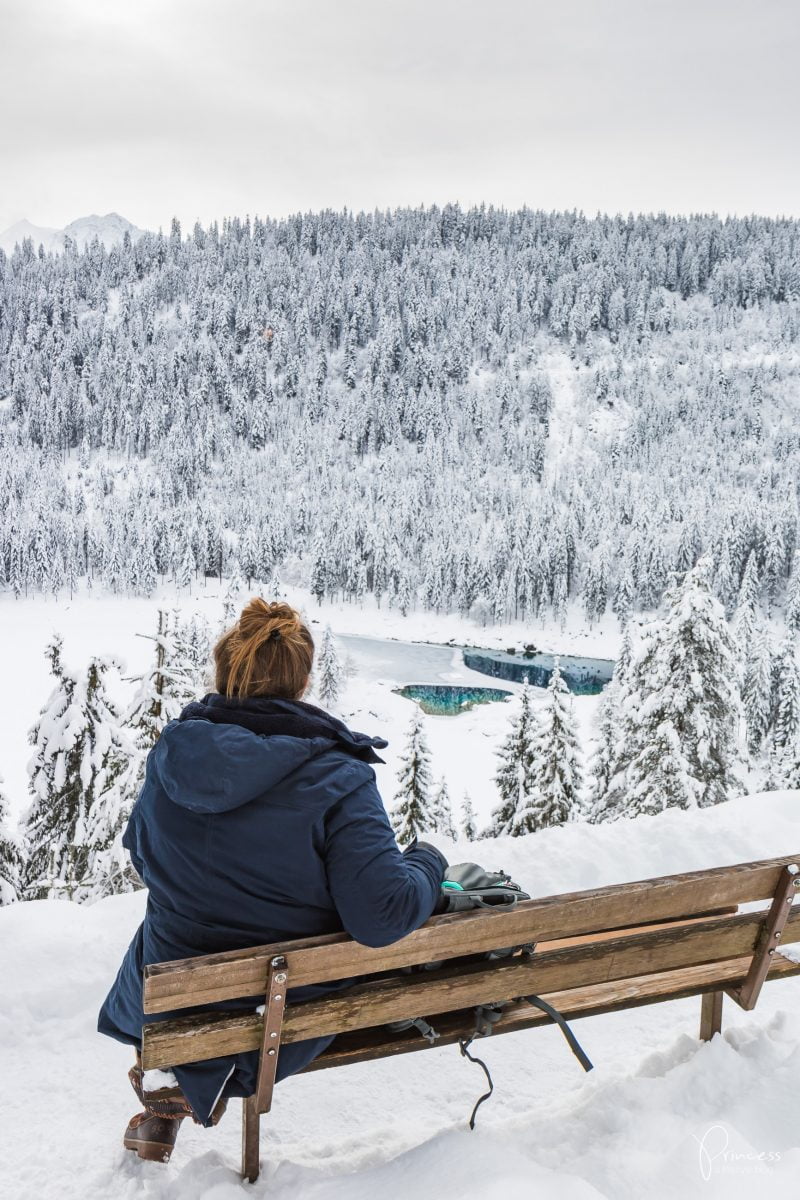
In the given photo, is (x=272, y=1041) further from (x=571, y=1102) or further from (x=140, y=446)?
(x=140, y=446)

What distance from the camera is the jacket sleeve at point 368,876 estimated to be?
255 centimetres

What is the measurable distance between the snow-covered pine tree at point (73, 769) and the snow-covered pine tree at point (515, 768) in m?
12.3

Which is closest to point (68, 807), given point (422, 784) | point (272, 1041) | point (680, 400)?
point (422, 784)

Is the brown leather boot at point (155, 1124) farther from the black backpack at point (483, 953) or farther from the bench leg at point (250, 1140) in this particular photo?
the black backpack at point (483, 953)

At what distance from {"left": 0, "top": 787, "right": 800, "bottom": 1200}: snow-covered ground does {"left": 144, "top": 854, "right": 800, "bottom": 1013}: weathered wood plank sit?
0.86 meters

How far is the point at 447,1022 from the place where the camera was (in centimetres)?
328

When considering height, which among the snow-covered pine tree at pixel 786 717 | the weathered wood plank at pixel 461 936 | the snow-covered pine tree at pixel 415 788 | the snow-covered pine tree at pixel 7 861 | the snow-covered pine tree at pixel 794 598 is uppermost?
the weathered wood plank at pixel 461 936

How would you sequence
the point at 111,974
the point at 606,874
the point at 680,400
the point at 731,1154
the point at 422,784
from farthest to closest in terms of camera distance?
the point at 680,400 < the point at 422,784 < the point at 606,874 < the point at 111,974 < the point at 731,1154

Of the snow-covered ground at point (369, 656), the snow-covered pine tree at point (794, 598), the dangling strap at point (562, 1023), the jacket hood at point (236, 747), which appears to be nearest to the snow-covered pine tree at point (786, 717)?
the snow-covered ground at point (369, 656)

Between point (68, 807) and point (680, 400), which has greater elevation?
point (680, 400)

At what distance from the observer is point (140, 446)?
164 metres

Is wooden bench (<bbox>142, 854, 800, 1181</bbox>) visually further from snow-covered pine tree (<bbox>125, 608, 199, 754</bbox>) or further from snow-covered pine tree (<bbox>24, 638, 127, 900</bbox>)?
snow-covered pine tree (<bbox>24, 638, 127, 900</bbox>)

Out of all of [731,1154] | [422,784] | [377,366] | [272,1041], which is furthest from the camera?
[377,366]

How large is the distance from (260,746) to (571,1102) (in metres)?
2.63
